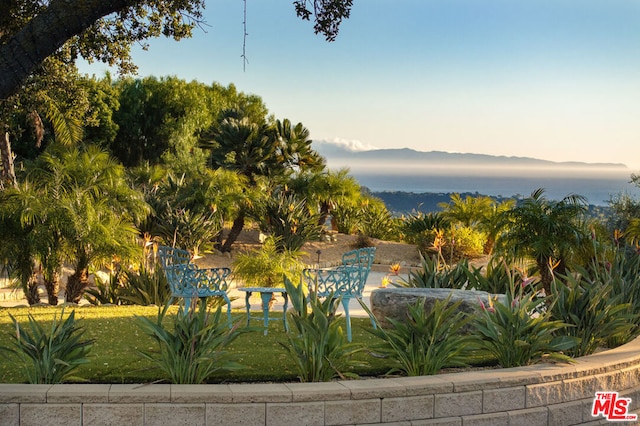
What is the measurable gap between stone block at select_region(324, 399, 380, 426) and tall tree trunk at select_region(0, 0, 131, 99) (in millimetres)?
4476

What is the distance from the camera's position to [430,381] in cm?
542

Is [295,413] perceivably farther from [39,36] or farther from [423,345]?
[39,36]

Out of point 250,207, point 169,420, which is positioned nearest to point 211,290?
point 169,420

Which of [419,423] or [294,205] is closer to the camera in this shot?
[419,423]

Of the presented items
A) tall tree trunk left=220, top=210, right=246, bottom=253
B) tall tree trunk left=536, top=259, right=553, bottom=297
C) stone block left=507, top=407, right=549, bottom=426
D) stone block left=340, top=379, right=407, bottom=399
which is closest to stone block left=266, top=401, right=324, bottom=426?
stone block left=340, top=379, right=407, bottom=399

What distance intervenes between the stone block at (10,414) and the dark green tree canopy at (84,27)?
11.4ft

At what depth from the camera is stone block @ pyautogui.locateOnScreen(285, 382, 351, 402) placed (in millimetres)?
5102

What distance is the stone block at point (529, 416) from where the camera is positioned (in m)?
5.50

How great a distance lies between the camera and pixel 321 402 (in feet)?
16.8

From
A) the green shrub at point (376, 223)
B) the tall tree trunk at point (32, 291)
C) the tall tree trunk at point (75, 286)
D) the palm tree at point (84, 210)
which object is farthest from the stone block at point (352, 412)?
the green shrub at point (376, 223)

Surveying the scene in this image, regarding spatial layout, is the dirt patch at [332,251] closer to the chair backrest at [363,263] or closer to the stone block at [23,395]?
the chair backrest at [363,263]

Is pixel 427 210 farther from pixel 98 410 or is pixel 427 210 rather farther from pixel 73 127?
pixel 98 410

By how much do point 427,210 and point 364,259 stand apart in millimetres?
14550

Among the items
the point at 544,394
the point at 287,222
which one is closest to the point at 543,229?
the point at 544,394
